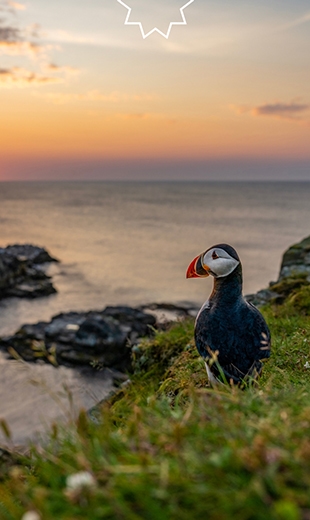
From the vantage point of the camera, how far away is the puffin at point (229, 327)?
5.07 meters

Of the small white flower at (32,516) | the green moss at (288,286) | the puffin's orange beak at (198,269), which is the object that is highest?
the puffin's orange beak at (198,269)

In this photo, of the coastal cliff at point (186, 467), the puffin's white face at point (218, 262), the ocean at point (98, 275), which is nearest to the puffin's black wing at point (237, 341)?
the puffin's white face at point (218, 262)

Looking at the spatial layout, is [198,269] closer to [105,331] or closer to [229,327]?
[229,327]

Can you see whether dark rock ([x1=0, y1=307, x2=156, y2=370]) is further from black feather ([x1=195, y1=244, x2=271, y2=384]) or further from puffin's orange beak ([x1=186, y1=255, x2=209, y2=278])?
black feather ([x1=195, y1=244, x2=271, y2=384])

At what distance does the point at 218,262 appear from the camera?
5285mm

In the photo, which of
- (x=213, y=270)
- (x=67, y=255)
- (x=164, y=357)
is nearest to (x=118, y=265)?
(x=67, y=255)

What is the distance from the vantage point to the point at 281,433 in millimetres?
2211

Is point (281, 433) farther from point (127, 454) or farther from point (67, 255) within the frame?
point (67, 255)

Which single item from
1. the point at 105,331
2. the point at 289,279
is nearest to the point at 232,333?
the point at 289,279

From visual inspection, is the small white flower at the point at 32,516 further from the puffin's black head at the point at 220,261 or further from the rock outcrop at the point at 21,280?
the rock outcrop at the point at 21,280

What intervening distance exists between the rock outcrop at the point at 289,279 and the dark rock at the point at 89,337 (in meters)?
4.54

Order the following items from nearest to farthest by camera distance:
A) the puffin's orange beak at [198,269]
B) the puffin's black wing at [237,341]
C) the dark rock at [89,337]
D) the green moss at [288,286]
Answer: the puffin's black wing at [237,341], the puffin's orange beak at [198,269], the green moss at [288,286], the dark rock at [89,337]

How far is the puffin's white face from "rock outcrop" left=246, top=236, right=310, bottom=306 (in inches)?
215

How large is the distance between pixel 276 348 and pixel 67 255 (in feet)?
155
